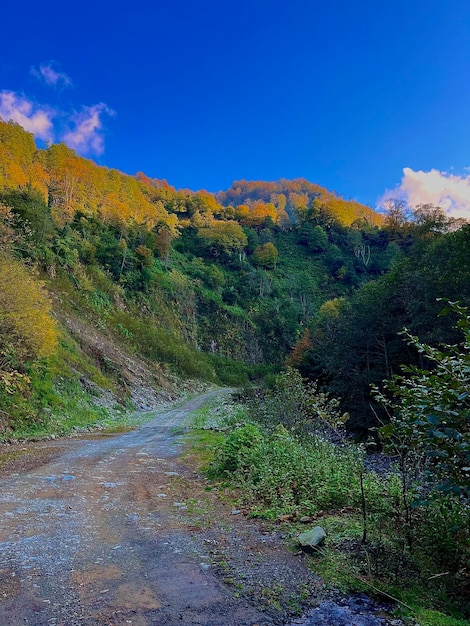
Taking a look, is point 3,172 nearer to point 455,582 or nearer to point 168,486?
point 168,486

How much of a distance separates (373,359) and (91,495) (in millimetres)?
21843

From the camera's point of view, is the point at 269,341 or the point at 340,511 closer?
the point at 340,511

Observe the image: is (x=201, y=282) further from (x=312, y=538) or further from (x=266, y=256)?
(x=312, y=538)

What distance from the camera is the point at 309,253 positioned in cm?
9394

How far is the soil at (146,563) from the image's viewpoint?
113 inches

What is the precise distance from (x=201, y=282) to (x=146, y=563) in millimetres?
63578

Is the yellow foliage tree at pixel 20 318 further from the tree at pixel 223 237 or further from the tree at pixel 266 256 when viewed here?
the tree at pixel 266 256

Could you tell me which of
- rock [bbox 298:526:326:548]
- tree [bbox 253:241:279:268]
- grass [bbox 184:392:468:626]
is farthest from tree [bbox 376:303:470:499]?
tree [bbox 253:241:279:268]

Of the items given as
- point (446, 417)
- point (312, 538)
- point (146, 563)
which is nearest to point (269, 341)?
point (312, 538)

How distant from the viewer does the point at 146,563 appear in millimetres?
3730

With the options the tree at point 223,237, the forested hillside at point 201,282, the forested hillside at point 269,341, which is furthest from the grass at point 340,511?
the tree at point 223,237

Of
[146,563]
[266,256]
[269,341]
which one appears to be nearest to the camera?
[146,563]

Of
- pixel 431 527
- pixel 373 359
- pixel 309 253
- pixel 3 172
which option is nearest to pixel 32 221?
pixel 3 172

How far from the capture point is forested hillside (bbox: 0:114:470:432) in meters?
18.8
